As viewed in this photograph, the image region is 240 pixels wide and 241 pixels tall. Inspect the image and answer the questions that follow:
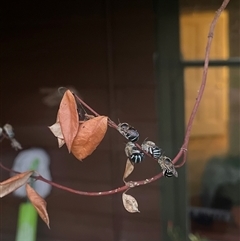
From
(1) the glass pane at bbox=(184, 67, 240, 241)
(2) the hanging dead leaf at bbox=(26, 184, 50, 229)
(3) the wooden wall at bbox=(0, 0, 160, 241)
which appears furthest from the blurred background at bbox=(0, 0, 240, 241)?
(2) the hanging dead leaf at bbox=(26, 184, 50, 229)

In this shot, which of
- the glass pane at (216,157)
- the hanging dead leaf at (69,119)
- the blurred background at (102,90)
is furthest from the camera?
the glass pane at (216,157)

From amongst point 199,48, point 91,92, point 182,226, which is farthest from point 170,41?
point 182,226

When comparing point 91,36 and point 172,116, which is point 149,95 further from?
point 91,36

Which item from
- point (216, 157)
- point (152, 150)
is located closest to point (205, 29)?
point (216, 157)

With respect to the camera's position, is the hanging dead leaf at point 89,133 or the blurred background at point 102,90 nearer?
the hanging dead leaf at point 89,133

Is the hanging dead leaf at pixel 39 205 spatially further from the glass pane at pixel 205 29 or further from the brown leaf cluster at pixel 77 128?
the glass pane at pixel 205 29

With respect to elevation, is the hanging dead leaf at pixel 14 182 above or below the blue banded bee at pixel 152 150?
below

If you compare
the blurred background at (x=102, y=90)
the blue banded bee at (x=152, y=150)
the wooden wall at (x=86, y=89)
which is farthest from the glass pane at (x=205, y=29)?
the blue banded bee at (x=152, y=150)
